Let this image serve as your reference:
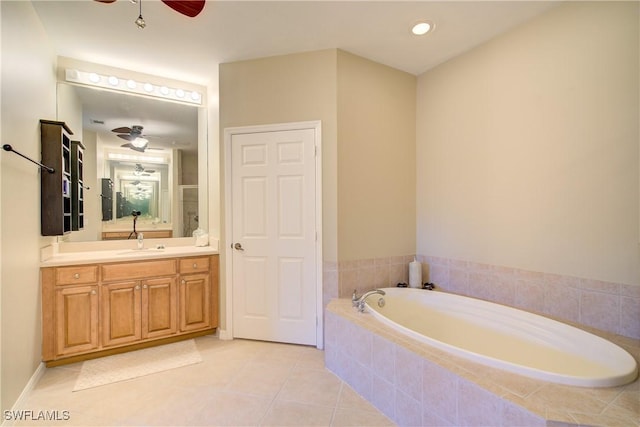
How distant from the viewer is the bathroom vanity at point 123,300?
2256mm

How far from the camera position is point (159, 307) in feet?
8.61

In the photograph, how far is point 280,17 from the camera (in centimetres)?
212

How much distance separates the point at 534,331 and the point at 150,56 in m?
3.72

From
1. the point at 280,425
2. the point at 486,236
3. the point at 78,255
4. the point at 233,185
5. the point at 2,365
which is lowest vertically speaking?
the point at 280,425

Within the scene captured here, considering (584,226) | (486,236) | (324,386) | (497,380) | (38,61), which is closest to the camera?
(497,380)

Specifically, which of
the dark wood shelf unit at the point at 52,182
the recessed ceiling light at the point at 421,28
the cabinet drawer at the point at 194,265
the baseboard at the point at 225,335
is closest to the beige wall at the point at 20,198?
the dark wood shelf unit at the point at 52,182

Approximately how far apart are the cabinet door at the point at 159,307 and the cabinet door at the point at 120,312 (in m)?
0.05

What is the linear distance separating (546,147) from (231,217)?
257 centimetres

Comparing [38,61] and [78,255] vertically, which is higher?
[38,61]

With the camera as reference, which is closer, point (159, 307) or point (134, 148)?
point (159, 307)

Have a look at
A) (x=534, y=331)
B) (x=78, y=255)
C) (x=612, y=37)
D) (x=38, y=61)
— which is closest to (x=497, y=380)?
(x=534, y=331)

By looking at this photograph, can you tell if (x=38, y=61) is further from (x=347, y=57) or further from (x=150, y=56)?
(x=347, y=57)

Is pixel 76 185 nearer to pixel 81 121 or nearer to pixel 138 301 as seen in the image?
pixel 81 121

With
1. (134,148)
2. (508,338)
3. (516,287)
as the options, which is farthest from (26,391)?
(516,287)
